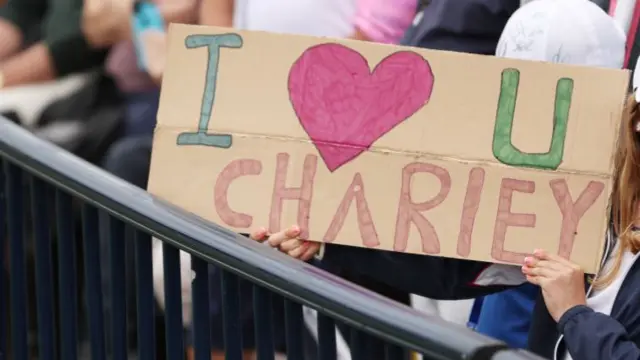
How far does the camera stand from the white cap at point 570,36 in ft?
9.23

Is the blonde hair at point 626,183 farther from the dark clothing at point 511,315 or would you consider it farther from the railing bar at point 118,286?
the railing bar at point 118,286

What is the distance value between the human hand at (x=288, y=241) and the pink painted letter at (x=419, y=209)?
0.19 meters

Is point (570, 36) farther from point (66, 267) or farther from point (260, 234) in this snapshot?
point (66, 267)

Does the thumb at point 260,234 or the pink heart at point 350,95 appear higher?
the pink heart at point 350,95

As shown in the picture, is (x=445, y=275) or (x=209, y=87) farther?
(x=445, y=275)

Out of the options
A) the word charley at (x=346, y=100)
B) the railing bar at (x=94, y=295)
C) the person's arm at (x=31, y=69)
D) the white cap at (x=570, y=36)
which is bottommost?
the railing bar at (x=94, y=295)

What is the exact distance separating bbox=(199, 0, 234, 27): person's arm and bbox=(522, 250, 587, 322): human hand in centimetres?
182

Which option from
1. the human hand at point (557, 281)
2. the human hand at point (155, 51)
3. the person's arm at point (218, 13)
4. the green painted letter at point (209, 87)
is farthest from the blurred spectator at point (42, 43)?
the human hand at point (557, 281)

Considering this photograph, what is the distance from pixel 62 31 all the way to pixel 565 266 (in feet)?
8.09

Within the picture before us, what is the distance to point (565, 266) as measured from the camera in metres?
2.49

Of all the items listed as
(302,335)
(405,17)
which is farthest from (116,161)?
(302,335)

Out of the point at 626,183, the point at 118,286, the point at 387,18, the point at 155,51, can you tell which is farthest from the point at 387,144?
the point at 155,51

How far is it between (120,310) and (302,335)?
20.8 inches

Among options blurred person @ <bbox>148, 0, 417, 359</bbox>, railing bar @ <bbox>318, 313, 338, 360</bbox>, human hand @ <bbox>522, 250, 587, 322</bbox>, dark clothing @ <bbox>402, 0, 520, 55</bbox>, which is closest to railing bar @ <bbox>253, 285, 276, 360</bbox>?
railing bar @ <bbox>318, 313, 338, 360</bbox>
